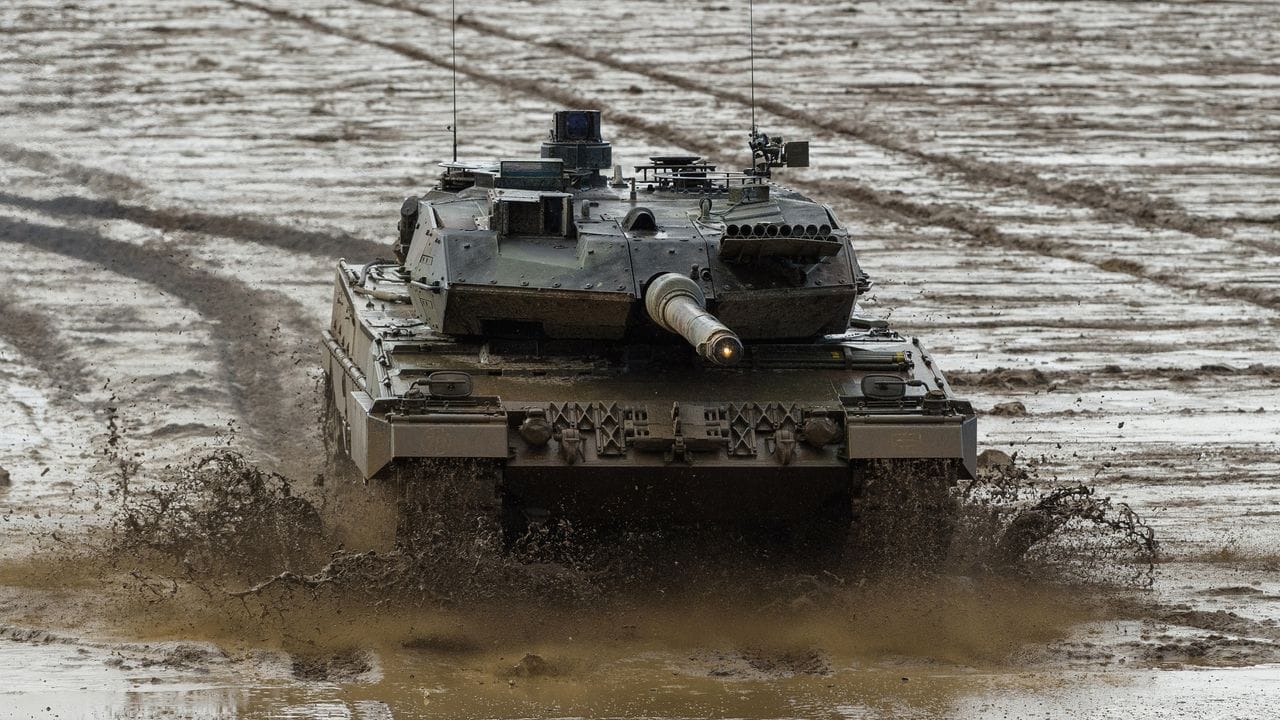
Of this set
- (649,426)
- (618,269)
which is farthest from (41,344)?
(649,426)

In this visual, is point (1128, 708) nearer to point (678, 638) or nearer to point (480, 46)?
point (678, 638)

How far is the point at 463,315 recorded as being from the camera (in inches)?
506

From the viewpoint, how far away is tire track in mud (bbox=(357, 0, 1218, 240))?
2228cm

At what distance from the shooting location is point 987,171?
23.7 m

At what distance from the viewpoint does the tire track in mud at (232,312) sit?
1702 cm

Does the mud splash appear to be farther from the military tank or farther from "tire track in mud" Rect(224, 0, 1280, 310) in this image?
"tire track in mud" Rect(224, 0, 1280, 310)

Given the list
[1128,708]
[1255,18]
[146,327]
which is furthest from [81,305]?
[1255,18]

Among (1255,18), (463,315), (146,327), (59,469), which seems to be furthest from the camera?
(1255,18)

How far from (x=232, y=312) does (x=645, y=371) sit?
769cm

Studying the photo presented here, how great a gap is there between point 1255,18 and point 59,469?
21.0 meters

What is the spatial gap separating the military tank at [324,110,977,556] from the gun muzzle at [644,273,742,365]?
16mm

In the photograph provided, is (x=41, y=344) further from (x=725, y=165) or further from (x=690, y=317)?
(x=690, y=317)

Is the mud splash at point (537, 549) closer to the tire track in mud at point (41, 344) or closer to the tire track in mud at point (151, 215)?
the tire track in mud at point (41, 344)

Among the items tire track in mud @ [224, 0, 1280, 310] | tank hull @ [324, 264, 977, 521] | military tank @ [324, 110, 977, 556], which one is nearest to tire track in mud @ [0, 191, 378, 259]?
tire track in mud @ [224, 0, 1280, 310]
